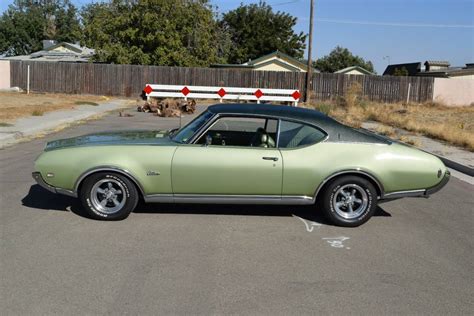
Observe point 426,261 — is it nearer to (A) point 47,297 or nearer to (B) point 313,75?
(A) point 47,297

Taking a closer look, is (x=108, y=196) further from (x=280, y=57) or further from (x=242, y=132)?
(x=280, y=57)

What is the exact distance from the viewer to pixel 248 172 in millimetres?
5781

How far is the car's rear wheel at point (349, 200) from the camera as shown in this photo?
19.4 feet

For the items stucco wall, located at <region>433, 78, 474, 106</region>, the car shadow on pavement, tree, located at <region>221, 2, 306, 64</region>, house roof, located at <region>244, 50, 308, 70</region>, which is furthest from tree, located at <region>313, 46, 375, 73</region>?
the car shadow on pavement

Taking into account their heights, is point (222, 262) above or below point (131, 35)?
below

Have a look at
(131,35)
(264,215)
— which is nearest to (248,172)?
(264,215)

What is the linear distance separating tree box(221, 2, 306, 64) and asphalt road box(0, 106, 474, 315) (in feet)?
209

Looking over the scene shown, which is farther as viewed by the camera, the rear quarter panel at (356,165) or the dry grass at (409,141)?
the dry grass at (409,141)

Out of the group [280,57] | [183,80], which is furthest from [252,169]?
[280,57]

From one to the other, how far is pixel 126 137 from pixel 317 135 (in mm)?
2397

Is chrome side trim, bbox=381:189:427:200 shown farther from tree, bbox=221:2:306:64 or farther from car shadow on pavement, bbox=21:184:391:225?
tree, bbox=221:2:306:64

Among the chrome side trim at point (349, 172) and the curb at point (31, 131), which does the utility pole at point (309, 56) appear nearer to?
the curb at point (31, 131)

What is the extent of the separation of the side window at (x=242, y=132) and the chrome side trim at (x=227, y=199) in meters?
0.63

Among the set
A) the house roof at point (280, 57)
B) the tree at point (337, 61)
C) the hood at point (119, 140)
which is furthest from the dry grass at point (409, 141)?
the tree at point (337, 61)
